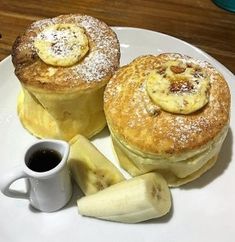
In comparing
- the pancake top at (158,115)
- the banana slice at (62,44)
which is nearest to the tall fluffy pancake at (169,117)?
the pancake top at (158,115)

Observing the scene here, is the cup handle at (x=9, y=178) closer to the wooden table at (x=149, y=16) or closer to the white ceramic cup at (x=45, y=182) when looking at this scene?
the white ceramic cup at (x=45, y=182)

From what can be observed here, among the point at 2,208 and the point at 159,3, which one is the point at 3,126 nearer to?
the point at 2,208

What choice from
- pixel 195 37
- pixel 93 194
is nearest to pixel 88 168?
pixel 93 194

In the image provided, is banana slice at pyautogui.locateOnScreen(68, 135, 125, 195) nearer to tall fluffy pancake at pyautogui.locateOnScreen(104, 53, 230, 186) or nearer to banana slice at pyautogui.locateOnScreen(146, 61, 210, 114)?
tall fluffy pancake at pyautogui.locateOnScreen(104, 53, 230, 186)

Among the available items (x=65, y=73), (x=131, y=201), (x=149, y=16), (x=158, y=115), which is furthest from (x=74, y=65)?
(x=149, y=16)

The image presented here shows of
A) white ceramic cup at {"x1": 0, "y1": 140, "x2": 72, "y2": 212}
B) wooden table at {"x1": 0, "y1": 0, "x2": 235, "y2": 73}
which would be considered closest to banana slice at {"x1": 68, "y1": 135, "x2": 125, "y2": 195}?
white ceramic cup at {"x1": 0, "y1": 140, "x2": 72, "y2": 212}

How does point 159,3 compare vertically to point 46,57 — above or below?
below

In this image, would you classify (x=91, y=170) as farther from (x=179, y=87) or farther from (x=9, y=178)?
(x=179, y=87)
